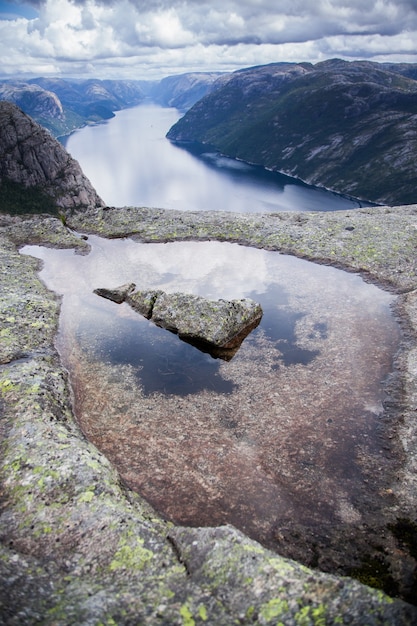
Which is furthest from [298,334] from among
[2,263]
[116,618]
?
[2,263]

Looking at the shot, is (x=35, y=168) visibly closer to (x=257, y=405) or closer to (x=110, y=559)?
(x=257, y=405)

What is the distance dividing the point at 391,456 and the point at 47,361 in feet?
61.1

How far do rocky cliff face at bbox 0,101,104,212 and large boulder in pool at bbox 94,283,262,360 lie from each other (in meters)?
108

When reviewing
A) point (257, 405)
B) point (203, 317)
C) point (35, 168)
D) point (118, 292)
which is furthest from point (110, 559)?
point (35, 168)

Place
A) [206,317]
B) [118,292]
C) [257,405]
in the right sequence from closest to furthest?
[257,405]
[206,317]
[118,292]

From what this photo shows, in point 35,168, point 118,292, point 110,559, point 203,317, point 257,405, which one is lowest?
point 35,168

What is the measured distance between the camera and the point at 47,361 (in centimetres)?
2219

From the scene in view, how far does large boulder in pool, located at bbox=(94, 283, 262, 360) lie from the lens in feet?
81.8

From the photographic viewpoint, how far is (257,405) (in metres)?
19.8

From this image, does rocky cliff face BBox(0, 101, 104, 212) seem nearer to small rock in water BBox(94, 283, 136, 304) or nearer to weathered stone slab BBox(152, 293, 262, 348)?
small rock in water BBox(94, 283, 136, 304)

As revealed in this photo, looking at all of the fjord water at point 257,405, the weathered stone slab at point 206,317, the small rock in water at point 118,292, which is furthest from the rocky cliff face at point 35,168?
the weathered stone slab at point 206,317

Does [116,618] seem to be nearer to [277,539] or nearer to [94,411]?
[277,539]

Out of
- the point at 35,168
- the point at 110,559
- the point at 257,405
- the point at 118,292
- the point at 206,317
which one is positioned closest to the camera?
the point at 110,559

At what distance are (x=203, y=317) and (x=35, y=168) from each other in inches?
5063
